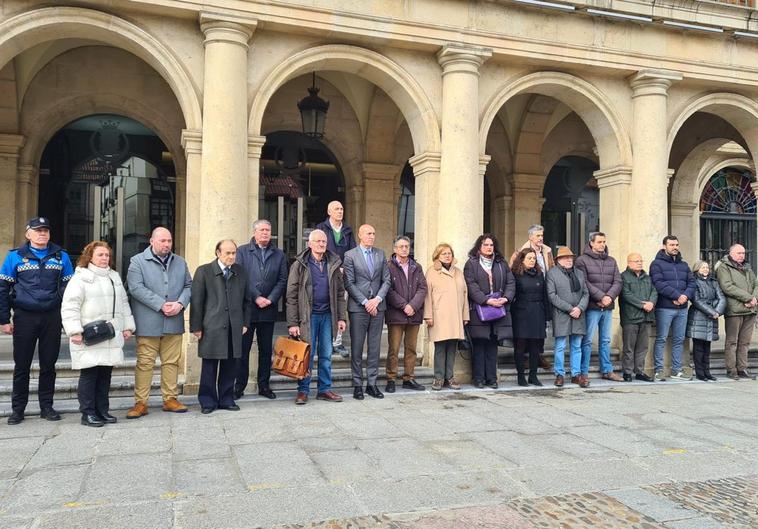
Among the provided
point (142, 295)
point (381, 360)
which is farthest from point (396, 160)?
point (142, 295)

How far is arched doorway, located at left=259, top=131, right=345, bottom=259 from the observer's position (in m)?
11.6

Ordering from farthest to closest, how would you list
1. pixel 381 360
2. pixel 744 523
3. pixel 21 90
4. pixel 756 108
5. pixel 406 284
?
pixel 756 108 → pixel 21 90 → pixel 381 360 → pixel 406 284 → pixel 744 523

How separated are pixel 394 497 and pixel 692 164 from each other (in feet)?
40.2

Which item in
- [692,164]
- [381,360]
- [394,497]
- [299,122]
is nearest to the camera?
[394,497]

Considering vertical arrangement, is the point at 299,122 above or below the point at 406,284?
above

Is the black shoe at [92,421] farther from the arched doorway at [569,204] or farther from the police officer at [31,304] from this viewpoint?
the arched doorway at [569,204]

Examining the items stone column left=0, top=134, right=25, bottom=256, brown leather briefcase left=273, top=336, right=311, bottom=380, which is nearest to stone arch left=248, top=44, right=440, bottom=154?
brown leather briefcase left=273, top=336, right=311, bottom=380

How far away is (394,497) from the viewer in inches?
154

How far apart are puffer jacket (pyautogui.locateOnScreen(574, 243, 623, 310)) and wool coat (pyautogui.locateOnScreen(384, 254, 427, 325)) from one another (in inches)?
86.9

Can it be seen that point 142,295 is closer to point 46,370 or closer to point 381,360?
point 46,370

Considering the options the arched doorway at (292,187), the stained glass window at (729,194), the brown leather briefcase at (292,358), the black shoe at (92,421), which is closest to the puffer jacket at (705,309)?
the brown leather briefcase at (292,358)

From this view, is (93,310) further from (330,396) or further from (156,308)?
(330,396)

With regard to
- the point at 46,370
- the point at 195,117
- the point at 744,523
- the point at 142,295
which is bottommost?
the point at 744,523

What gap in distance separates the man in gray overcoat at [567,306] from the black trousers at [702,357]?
1935 millimetres
